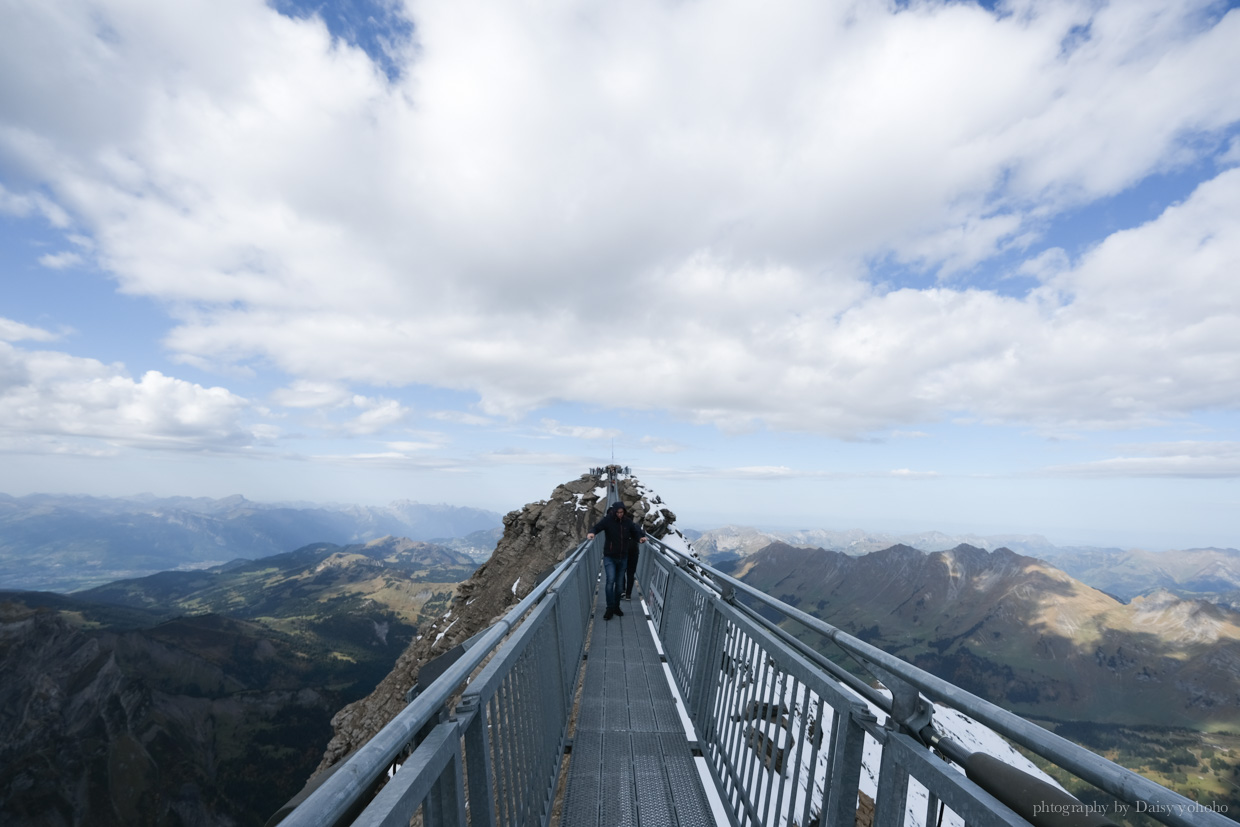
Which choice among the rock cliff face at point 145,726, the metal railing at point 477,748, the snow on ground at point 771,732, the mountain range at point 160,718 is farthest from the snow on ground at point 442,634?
the rock cliff face at point 145,726

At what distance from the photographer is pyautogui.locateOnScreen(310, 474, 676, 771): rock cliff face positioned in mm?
19359

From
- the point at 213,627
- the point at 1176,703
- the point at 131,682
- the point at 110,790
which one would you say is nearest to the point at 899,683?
the point at 110,790

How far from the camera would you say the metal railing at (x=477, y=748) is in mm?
1992

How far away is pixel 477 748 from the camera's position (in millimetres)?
3166

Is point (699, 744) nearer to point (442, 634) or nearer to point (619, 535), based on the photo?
point (619, 535)

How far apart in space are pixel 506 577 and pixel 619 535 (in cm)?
1475

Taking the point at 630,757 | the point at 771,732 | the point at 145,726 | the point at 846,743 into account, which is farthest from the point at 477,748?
the point at 145,726

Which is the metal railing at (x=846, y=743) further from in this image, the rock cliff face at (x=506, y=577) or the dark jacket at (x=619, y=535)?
the rock cliff face at (x=506, y=577)

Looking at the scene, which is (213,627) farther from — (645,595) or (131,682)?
(645,595)

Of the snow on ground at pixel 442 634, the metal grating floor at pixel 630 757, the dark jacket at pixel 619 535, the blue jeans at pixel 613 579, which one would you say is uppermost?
the dark jacket at pixel 619 535

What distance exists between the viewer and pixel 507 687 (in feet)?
13.0

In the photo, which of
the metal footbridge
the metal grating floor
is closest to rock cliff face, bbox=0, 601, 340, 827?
the metal grating floor

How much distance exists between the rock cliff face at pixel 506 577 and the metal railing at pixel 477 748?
1382 centimetres

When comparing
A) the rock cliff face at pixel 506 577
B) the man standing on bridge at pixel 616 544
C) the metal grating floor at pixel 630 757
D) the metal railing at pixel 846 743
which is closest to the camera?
the metal railing at pixel 846 743
